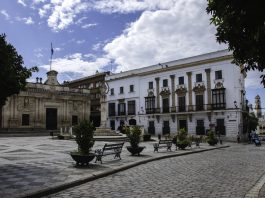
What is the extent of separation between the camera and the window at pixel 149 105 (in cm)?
4992

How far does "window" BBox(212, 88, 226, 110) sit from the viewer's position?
138 feet

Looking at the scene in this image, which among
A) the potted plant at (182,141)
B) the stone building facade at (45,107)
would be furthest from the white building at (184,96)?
the potted plant at (182,141)

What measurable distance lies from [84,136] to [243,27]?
863 centimetres

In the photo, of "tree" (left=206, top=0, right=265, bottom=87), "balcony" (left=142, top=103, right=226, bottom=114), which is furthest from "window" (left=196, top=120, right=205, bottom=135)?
"tree" (left=206, top=0, right=265, bottom=87)

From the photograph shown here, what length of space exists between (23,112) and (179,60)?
76.4 ft

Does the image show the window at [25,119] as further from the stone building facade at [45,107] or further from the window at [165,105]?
the window at [165,105]

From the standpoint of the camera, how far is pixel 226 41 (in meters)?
6.36

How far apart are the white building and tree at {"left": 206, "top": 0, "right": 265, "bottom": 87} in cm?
3610

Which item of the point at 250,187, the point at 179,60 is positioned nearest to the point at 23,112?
the point at 179,60

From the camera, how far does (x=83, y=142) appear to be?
12852 millimetres

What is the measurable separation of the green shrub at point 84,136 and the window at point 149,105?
36596 millimetres

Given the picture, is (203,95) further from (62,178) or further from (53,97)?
(62,178)

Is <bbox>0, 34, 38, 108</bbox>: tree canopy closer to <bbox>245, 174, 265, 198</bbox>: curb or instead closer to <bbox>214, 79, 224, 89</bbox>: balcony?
<bbox>245, 174, 265, 198</bbox>: curb

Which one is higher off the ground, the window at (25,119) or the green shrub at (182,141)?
the window at (25,119)
